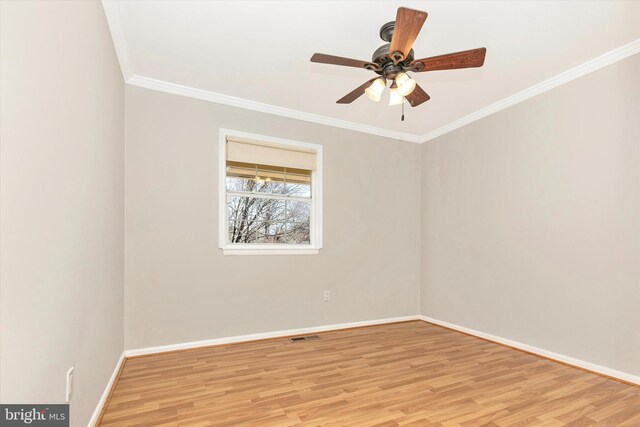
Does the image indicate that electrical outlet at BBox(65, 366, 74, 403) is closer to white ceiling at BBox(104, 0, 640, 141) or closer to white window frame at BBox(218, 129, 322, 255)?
white window frame at BBox(218, 129, 322, 255)

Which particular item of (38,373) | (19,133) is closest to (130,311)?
(38,373)

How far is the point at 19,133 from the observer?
108 cm

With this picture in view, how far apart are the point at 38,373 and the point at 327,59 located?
2.24 metres

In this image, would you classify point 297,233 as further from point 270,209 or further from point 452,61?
point 452,61

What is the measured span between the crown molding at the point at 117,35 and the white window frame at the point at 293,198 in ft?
3.45

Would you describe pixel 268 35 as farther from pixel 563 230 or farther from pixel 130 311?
pixel 563 230

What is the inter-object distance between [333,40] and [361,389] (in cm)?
281

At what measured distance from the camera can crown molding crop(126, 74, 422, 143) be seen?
3.41m

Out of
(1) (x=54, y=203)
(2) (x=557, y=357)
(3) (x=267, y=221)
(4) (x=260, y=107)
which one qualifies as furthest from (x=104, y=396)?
(2) (x=557, y=357)

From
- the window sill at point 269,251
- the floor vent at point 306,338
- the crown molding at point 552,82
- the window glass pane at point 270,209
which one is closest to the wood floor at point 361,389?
the floor vent at point 306,338

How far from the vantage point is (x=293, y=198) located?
4.25 metres

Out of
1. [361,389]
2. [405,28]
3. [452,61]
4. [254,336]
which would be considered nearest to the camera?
[405,28]

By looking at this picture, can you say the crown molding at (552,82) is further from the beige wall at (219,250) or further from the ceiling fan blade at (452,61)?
the ceiling fan blade at (452,61)

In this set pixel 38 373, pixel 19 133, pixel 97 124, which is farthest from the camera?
pixel 97 124
